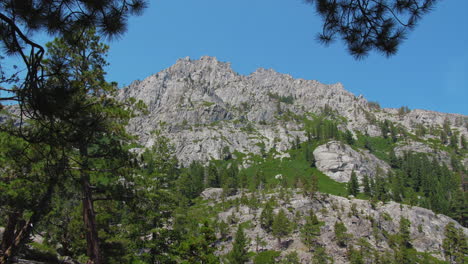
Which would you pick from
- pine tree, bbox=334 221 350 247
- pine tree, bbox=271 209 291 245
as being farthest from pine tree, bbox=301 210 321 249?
pine tree, bbox=334 221 350 247

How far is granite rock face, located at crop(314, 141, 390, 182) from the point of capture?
136 metres

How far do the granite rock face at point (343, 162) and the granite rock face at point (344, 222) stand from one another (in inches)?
1579

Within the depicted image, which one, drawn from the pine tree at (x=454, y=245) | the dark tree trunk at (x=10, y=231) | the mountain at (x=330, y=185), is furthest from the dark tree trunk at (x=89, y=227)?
the pine tree at (x=454, y=245)

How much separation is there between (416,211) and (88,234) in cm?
10226

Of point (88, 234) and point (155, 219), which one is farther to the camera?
point (155, 219)

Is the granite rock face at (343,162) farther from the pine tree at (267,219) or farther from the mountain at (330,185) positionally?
the pine tree at (267,219)

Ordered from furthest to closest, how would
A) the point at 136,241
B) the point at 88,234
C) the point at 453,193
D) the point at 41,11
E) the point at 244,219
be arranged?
the point at 453,193
the point at 244,219
the point at 136,241
the point at 88,234
the point at 41,11

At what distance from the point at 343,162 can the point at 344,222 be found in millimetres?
62174

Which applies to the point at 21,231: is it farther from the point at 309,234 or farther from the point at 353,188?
the point at 353,188

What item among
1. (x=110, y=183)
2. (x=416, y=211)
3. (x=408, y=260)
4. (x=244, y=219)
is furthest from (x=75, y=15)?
(x=416, y=211)

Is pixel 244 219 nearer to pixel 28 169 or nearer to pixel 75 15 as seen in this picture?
pixel 28 169

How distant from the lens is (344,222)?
82.0 meters

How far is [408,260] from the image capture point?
61781 millimetres

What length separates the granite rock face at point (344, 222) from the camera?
238 feet
